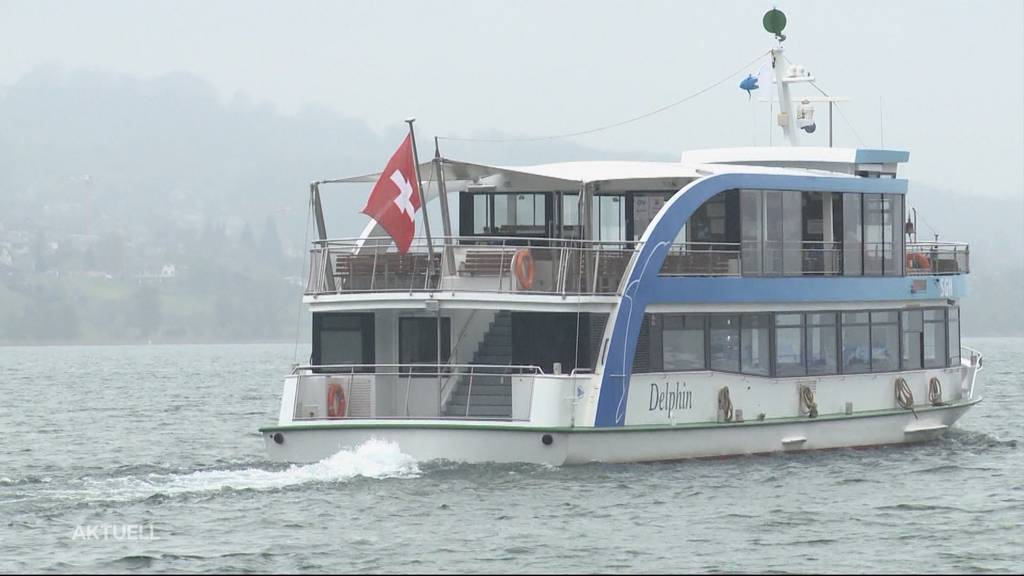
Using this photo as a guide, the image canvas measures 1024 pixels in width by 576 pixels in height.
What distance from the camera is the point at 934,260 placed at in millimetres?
37281

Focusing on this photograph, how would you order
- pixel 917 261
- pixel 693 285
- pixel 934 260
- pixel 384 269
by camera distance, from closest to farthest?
pixel 384 269, pixel 693 285, pixel 917 261, pixel 934 260

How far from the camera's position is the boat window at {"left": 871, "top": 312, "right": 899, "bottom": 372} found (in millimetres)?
34969

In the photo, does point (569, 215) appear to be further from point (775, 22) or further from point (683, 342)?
point (775, 22)

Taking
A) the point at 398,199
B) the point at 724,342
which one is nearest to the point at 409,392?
the point at 398,199

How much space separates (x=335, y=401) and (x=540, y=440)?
3459mm

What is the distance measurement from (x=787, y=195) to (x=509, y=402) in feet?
20.6

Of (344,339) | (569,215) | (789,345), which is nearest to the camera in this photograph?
(344,339)

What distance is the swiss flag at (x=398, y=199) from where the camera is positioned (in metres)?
29.5

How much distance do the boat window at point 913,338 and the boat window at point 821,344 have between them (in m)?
2.31

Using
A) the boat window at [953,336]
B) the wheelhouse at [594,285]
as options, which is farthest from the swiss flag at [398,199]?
the boat window at [953,336]

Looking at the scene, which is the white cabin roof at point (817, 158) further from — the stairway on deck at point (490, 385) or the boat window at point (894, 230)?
the stairway on deck at point (490, 385)

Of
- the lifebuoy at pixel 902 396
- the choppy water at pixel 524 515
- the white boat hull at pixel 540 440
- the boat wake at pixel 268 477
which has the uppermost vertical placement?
the lifebuoy at pixel 902 396

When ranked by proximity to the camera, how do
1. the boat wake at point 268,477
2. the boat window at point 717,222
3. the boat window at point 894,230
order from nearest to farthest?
the boat wake at point 268,477 → the boat window at point 717,222 → the boat window at point 894,230

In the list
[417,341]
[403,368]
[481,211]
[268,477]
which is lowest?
[268,477]
